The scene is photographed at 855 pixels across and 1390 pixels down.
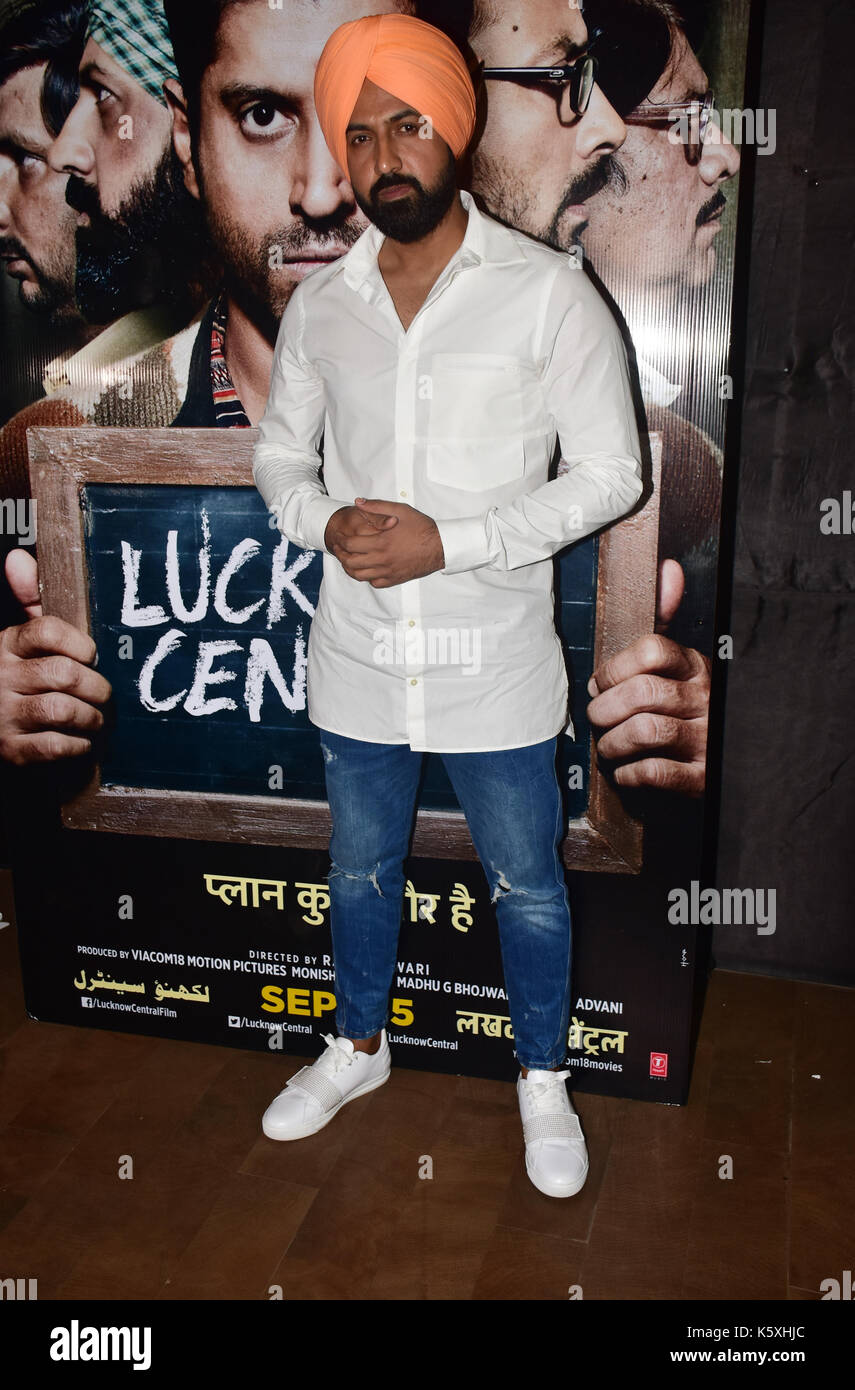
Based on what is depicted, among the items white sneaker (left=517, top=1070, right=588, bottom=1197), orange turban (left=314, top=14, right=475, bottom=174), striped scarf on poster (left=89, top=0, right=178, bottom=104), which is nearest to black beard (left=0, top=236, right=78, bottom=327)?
striped scarf on poster (left=89, top=0, right=178, bottom=104)

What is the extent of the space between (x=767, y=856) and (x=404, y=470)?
5.25 feet

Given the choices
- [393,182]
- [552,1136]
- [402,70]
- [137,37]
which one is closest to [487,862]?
[552,1136]

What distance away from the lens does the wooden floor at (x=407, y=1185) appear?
2027 mm

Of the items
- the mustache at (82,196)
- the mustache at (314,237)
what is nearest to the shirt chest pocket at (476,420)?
the mustache at (314,237)

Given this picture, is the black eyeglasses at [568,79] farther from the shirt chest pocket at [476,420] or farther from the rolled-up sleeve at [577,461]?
the shirt chest pocket at [476,420]

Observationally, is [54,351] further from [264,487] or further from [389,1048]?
[389,1048]

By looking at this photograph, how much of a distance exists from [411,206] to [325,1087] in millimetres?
1811

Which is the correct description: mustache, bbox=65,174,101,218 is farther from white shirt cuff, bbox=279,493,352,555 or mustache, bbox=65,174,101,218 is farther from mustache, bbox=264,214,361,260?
white shirt cuff, bbox=279,493,352,555

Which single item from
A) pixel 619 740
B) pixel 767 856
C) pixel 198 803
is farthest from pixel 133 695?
pixel 767 856

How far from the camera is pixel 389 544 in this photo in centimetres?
197

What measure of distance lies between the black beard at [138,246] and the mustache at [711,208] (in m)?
1.05

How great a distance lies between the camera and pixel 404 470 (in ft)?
6.75

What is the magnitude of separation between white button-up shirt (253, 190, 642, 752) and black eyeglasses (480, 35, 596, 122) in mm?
282
